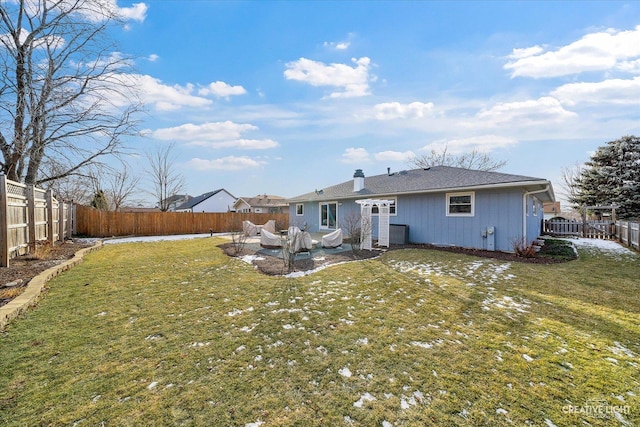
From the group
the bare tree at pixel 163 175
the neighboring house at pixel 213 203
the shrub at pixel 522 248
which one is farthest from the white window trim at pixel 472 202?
the neighboring house at pixel 213 203

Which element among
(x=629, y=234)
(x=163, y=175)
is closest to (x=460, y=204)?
(x=629, y=234)

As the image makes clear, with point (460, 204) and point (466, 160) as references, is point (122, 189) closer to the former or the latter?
point (460, 204)

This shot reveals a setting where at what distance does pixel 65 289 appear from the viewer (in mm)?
5074

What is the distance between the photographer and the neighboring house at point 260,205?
3886 centimetres

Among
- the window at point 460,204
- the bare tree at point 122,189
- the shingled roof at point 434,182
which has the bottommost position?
the window at point 460,204

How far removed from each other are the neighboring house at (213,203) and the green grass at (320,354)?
32.5 m

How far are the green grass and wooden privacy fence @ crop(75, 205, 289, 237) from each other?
41.7ft

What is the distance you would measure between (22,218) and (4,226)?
1596mm

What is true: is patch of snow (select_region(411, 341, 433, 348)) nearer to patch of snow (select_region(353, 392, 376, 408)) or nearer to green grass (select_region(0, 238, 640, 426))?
green grass (select_region(0, 238, 640, 426))

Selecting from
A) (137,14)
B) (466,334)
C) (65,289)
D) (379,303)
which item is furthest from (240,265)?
(137,14)

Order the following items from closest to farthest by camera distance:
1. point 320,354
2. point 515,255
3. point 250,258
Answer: point 320,354, point 250,258, point 515,255

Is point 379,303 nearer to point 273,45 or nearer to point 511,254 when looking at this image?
point 511,254

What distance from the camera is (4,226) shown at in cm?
549

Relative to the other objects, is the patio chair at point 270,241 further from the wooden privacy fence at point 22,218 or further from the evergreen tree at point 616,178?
the evergreen tree at point 616,178
